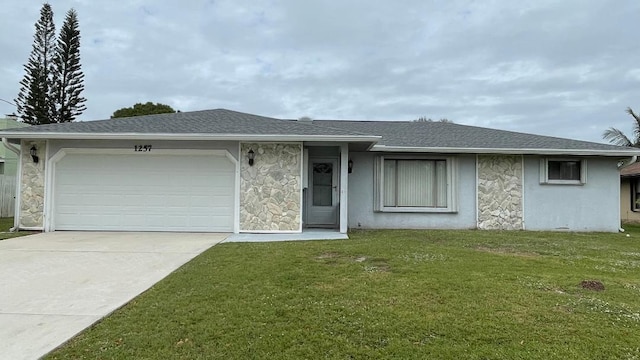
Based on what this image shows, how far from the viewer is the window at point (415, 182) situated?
1232 centimetres

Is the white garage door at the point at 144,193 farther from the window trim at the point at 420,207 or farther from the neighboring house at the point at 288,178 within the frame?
the window trim at the point at 420,207

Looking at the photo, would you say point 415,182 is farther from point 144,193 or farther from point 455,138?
point 144,193

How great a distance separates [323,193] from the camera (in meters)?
12.4

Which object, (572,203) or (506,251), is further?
(572,203)

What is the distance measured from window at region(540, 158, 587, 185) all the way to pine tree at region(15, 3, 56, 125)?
2889cm

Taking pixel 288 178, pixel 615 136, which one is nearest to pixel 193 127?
pixel 288 178

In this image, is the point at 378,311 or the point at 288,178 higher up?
the point at 288,178

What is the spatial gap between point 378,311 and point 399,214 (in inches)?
327

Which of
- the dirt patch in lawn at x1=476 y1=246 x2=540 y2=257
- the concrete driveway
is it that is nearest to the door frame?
the concrete driveway

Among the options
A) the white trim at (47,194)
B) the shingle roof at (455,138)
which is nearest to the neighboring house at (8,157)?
the white trim at (47,194)

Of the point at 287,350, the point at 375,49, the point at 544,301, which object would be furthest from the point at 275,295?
the point at 375,49

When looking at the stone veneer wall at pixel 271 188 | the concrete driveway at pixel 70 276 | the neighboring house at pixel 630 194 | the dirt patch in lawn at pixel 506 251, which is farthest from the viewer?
the neighboring house at pixel 630 194

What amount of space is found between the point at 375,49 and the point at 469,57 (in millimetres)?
4169

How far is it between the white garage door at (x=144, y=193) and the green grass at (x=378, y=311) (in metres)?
3.84
